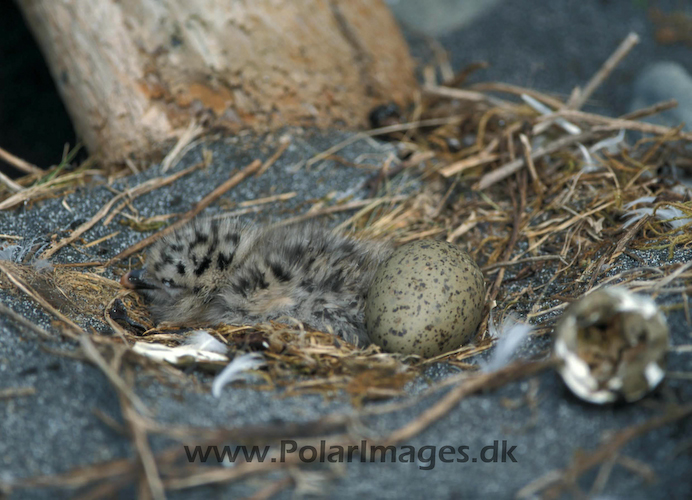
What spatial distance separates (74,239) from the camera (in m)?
3.12

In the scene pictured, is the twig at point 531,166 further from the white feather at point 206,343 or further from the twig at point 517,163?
the white feather at point 206,343

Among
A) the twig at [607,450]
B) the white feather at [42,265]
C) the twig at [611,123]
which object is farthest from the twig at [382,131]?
the twig at [607,450]

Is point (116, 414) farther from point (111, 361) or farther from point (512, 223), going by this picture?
point (512, 223)

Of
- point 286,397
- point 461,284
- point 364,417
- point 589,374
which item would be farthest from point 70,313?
point 589,374

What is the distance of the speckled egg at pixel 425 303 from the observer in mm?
2461

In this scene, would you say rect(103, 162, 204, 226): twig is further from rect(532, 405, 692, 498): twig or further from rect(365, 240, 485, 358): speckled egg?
rect(532, 405, 692, 498): twig

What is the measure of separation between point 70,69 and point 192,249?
1761mm

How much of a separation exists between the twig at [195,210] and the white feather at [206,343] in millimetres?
706

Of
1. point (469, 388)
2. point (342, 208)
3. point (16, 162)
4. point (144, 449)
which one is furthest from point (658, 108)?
point (16, 162)

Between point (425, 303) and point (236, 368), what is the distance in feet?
2.65

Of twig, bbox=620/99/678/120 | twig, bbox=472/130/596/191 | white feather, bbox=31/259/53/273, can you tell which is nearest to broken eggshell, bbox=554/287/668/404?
twig, bbox=472/130/596/191

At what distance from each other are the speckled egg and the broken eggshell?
66 cm

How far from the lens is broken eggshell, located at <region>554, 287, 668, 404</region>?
1.79m

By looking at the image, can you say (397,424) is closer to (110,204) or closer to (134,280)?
(134,280)
